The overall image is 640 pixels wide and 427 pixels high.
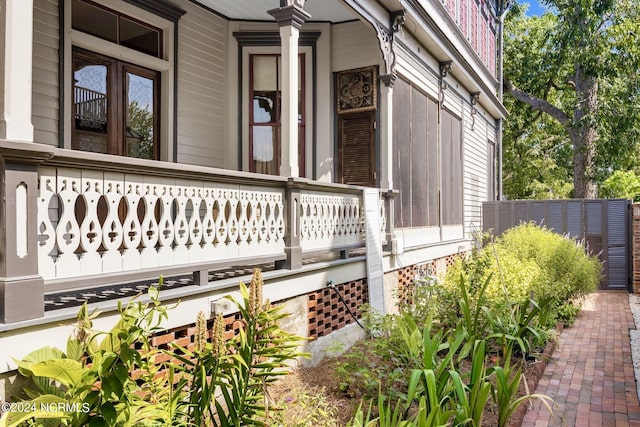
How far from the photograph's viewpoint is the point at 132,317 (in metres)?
2.44

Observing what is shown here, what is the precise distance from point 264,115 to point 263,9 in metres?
1.57

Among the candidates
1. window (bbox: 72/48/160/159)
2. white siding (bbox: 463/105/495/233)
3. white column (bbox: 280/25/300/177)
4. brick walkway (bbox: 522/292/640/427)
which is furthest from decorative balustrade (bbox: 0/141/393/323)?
white siding (bbox: 463/105/495/233)

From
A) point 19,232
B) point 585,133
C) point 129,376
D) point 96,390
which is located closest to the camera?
point 96,390

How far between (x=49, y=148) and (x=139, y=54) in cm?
405

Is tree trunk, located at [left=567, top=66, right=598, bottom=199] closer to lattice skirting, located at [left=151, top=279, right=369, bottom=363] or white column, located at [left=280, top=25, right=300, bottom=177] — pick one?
lattice skirting, located at [left=151, top=279, right=369, bottom=363]

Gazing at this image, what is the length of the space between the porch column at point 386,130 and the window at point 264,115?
167cm

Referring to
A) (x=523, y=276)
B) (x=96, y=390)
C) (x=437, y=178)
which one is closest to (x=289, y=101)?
(x=96, y=390)

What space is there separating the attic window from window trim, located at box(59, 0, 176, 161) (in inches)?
2.9

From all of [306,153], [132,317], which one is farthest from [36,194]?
[306,153]

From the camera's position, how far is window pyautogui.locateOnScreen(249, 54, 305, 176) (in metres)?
7.87

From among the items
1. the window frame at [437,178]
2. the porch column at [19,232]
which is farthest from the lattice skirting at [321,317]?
the window frame at [437,178]

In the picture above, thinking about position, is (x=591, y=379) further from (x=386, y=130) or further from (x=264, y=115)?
(x=264, y=115)

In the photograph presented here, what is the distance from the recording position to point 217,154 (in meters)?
7.73

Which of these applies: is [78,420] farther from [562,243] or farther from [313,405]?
[562,243]
